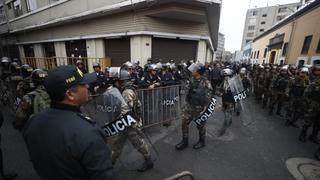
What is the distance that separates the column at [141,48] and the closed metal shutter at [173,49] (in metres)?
0.48

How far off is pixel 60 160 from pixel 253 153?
4.33 m

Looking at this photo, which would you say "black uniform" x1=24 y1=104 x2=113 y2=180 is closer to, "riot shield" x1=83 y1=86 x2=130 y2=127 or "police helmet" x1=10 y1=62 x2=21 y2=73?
"riot shield" x1=83 y1=86 x2=130 y2=127

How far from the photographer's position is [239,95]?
475 centimetres

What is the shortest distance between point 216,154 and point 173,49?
25.1ft

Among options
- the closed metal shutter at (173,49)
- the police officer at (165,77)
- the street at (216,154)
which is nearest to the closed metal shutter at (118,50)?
the closed metal shutter at (173,49)

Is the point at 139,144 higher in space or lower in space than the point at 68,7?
lower

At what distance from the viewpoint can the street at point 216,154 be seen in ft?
11.1

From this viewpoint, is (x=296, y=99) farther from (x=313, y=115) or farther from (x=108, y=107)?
(x=108, y=107)

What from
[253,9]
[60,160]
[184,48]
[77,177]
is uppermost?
[253,9]

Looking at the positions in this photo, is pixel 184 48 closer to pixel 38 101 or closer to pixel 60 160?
pixel 38 101

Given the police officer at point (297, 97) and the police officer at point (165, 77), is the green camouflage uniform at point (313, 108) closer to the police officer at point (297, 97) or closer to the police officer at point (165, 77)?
the police officer at point (297, 97)

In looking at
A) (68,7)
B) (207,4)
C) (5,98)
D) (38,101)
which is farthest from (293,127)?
(68,7)

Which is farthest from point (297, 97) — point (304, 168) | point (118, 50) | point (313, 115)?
point (118, 50)

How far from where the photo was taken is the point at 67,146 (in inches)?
44.7
